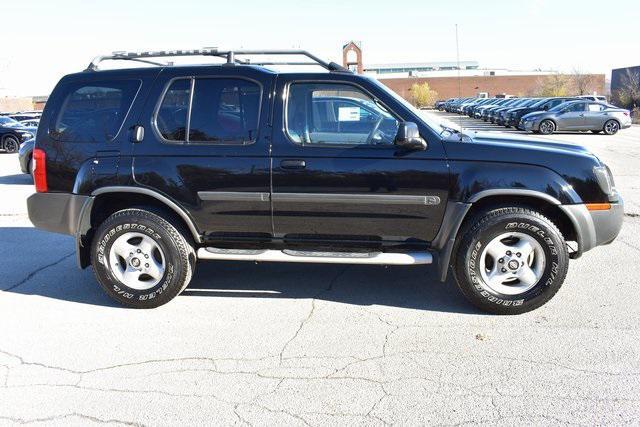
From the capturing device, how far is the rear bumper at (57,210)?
4.69 meters

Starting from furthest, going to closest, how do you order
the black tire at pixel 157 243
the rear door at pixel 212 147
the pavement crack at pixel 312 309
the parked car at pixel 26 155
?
the parked car at pixel 26 155, the black tire at pixel 157 243, the rear door at pixel 212 147, the pavement crack at pixel 312 309

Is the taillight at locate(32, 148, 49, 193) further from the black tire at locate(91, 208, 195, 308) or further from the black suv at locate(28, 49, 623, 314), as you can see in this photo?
the black tire at locate(91, 208, 195, 308)

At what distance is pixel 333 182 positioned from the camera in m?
4.37

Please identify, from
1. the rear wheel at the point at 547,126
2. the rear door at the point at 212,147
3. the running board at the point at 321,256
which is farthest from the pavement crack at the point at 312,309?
the rear wheel at the point at 547,126

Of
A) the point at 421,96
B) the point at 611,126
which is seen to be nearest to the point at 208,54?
the point at 611,126

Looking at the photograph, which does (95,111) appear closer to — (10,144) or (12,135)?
(12,135)

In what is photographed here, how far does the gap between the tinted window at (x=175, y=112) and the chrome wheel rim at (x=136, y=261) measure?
36.5 inches

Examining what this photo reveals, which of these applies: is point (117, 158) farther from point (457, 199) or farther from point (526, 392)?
point (526, 392)

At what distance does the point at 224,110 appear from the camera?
4.61 metres

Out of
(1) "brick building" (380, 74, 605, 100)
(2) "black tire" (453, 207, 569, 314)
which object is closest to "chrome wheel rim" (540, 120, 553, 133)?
(2) "black tire" (453, 207, 569, 314)

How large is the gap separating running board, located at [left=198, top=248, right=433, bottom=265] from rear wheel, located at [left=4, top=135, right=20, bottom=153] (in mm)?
17390

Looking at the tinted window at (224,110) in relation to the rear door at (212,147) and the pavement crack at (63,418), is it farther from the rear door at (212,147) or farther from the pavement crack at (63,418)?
the pavement crack at (63,418)

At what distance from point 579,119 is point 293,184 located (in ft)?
75.5

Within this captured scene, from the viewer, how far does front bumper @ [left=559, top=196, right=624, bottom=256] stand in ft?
14.0
